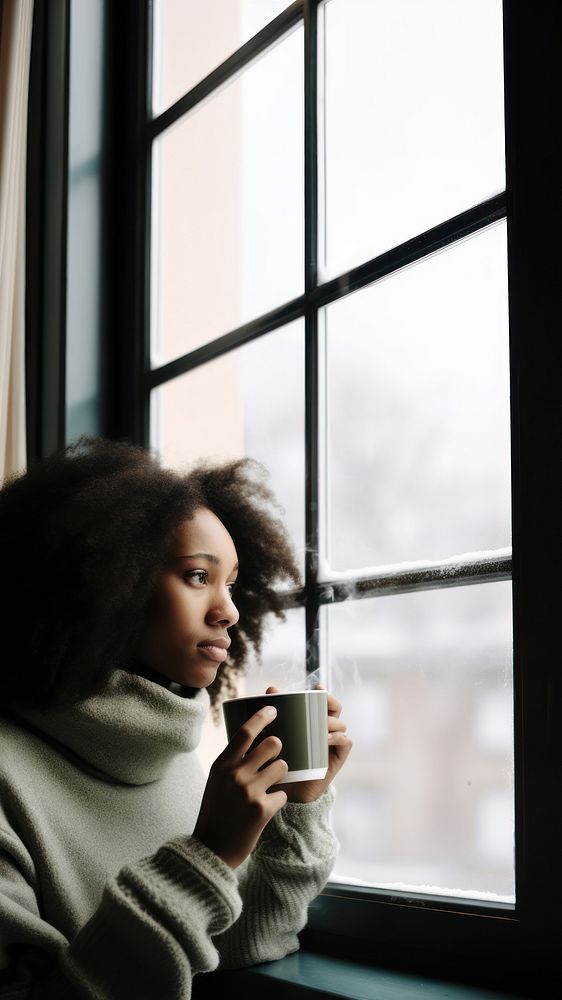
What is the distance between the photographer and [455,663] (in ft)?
3.39

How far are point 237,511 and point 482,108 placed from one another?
0.52m

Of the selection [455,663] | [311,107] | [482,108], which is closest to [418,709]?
[455,663]

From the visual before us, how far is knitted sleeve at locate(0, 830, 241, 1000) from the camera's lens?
813 mm

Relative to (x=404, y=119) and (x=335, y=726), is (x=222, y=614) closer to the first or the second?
(x=335, y=726)

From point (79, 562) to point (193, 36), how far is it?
0.99 metres

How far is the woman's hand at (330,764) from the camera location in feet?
3.40

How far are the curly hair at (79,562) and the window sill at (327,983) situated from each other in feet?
1.07

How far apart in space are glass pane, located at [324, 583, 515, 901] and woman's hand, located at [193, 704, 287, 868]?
0.71 feet

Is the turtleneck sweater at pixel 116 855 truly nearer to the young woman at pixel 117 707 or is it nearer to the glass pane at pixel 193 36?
the young woman at pixel 117 707

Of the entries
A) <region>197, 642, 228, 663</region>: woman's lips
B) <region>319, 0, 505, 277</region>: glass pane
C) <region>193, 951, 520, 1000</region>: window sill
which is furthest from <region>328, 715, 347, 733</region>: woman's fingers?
<region>319, 0, 505, 277</region>: glass pane

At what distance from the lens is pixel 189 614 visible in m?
1.03

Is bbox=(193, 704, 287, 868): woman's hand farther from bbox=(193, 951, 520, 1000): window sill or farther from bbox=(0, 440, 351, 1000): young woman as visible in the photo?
bbox=(193, 951, 520, 1000): window sill

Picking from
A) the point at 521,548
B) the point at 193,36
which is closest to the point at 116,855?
the point at 521,548

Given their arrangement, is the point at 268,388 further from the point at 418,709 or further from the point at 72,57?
the point at 72,57
